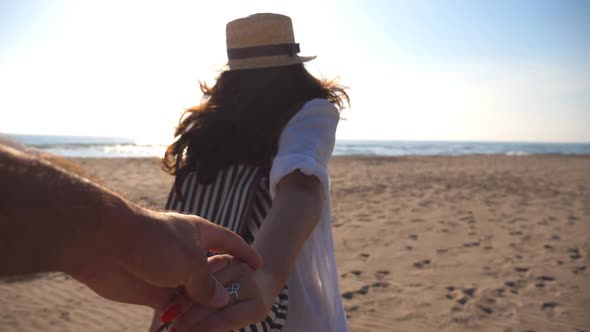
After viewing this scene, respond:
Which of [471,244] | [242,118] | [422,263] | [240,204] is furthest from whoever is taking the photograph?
[471,244]

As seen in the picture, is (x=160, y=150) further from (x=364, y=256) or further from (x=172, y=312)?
(x=172, y=312)

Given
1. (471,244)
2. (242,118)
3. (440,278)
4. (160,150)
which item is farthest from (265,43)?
(160,150)

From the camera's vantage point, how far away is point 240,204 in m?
1.23

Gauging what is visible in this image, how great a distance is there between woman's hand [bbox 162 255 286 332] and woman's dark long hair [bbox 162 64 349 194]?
424 millimetres

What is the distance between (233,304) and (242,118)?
70 cm

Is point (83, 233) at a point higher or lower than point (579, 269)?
higher

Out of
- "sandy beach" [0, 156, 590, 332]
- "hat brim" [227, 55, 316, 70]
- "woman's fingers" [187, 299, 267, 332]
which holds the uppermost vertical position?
"hat brim" [227, 55, 316, 70]

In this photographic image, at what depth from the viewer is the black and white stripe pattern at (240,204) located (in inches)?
45.9

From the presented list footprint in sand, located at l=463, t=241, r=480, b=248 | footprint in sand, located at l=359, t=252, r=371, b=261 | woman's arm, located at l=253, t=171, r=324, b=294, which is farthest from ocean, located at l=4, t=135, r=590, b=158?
woman's arm, located at l=253, t=171, r=324, b=294

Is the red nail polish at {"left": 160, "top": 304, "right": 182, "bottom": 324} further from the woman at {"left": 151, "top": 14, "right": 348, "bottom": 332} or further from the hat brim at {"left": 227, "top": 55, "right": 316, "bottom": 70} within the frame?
the hat brim at {"left": 227, "top": 55, "right": 316, "bottom": 70}

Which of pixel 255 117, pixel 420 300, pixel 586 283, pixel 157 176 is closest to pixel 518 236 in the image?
pixel 586 283

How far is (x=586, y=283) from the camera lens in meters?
4.18

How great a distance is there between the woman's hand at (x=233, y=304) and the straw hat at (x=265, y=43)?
750mm

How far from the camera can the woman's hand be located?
0.78 meters
